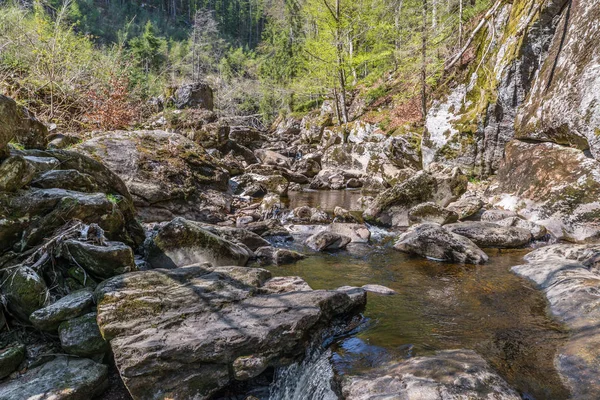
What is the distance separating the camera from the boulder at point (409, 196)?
377 inches

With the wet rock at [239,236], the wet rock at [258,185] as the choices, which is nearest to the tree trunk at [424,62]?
the wet rock at [258,185]

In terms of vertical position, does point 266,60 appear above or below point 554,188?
above

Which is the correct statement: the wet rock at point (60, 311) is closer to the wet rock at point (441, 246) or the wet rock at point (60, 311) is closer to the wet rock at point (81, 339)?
the wet rock at point (81, 339)

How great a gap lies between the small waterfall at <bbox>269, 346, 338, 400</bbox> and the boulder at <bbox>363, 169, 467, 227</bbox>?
22.2 ft

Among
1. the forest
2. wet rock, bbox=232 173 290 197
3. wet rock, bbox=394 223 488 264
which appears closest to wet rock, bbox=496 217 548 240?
wet rock, bbox=394 223 488 264

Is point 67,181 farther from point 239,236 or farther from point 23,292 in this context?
point 239,236

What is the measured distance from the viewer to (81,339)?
9.86ft

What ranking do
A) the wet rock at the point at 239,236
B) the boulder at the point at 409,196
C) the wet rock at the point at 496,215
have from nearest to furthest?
the wet rock at the point at 239,236
the wet rock at the point at 496,215
the boulder at the point at 409,196

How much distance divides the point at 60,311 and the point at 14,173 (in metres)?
2.12

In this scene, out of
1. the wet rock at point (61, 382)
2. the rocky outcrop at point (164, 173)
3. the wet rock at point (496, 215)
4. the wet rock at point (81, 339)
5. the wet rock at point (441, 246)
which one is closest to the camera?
the wet rock at point (61, 382)

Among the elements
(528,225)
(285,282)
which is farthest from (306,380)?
(528,225)

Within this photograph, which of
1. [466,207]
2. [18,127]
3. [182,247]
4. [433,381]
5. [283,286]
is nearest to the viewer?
[433,381]

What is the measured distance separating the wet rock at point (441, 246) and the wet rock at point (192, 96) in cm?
1848

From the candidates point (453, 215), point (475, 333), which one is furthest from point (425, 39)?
point (475, 333)
